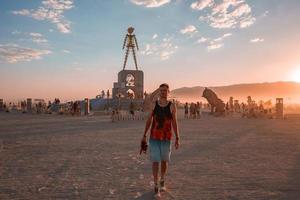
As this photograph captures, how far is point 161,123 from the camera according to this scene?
22.9ft

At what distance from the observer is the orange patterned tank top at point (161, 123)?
697 centimetres

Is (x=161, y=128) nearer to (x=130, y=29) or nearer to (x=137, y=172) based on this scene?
(x=137, y=172)

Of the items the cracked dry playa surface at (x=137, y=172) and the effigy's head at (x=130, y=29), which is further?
the effigy's head at (x=130, y=29)

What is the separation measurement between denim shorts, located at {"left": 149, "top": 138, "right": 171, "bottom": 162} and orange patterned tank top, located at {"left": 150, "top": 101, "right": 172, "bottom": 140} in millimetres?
86

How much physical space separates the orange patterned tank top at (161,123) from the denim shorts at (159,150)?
9cm

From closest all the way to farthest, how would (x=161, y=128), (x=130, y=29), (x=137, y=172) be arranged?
(x=161, y=128) → (x=137, y=172) → (x=130, y=29)

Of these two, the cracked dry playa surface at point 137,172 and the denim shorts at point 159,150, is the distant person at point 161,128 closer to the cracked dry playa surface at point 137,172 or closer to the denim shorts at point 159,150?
the denim shorts at point 159,150

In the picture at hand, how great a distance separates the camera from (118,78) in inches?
2242

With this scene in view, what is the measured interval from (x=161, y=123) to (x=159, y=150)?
0.48 meters

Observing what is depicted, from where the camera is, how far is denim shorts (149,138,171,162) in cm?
696

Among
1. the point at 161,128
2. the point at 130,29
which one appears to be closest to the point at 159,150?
the point at 161,128

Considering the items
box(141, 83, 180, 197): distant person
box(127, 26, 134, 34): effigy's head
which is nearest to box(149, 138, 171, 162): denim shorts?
box(141, 83, 180, 197): distant person

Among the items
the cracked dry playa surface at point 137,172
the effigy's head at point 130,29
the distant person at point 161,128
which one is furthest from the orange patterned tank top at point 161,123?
the effigy's head at point 130,29

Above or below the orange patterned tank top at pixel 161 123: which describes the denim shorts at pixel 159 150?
below
